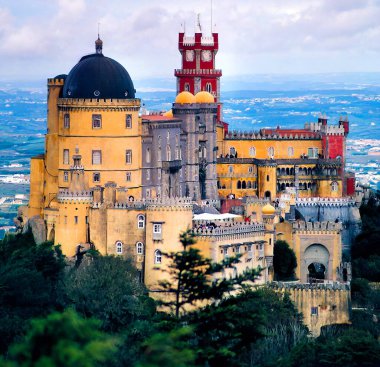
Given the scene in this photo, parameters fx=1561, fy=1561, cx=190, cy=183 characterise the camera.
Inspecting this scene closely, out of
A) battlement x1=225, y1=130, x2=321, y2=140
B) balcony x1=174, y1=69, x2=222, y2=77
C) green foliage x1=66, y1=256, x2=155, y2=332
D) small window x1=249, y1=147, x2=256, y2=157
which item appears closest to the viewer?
green foliage x1=66, y1=256, x2=155, y2=332

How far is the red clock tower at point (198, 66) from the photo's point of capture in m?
109

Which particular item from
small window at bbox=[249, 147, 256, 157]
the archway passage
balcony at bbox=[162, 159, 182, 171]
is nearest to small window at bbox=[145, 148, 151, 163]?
balcony at bbox=[162, 159, 182, 171]

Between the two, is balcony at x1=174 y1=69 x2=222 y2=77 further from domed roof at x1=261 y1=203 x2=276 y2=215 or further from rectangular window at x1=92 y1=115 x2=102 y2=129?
domed roof at x1=261 y1=203 x2=276 y2=215

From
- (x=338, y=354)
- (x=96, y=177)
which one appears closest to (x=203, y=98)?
(x=96, y=177)

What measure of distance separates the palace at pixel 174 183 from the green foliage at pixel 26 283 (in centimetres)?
179

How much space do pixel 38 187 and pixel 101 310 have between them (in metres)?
17.0

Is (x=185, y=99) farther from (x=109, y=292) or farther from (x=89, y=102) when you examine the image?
(x=109, y=292)

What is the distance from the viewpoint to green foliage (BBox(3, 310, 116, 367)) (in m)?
40.9

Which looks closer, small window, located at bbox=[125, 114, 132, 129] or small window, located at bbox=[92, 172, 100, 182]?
small window, located at bbox=[92, 172, 100, 182]

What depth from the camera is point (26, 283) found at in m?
76.3

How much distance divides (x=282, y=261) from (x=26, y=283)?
15.8 m

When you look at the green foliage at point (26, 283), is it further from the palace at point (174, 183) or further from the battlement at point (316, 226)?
the battlement at point (316, 226)

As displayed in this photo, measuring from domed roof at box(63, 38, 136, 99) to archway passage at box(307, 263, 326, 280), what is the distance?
46.9ft

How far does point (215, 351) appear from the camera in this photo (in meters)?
55.6
